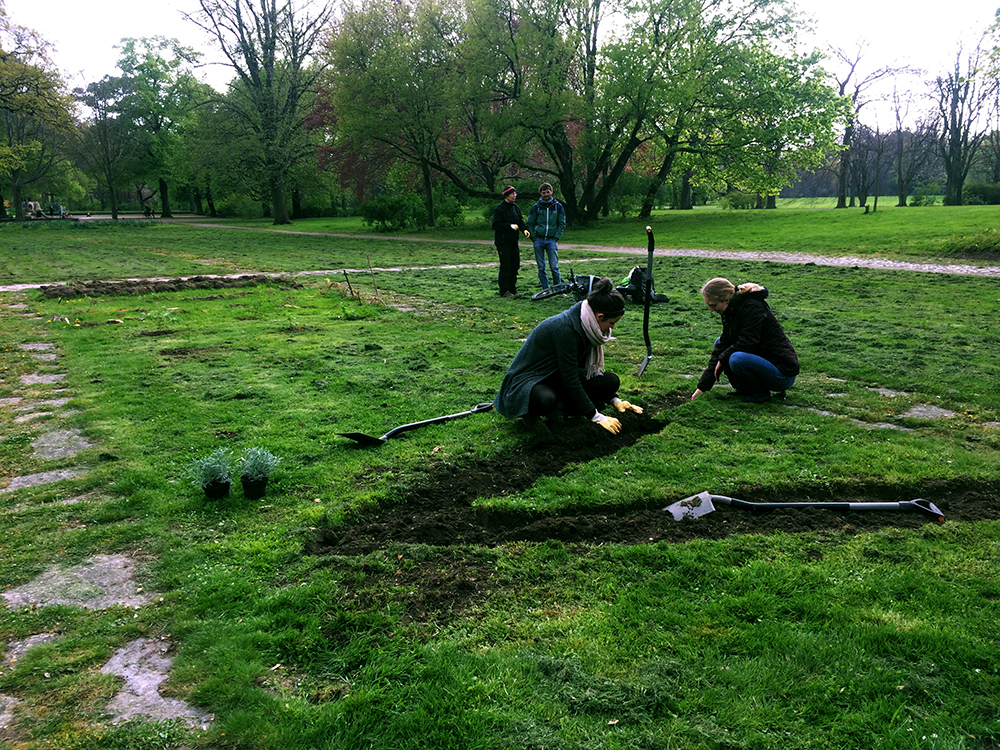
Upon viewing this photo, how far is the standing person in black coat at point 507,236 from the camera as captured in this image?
12.6 m

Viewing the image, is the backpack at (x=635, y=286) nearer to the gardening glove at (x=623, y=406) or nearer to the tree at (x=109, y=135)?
the gardening glove at (x=623, y=406)

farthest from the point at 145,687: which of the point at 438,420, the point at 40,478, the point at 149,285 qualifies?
the point at 149,285

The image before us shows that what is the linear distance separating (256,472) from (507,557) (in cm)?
183

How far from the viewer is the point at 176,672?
110 inches

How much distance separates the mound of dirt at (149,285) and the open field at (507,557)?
5.76 m

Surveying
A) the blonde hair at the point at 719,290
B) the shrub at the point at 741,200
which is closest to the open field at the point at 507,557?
the blonde hair at the point at 719,290

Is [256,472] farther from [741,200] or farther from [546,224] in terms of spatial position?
[741,200]

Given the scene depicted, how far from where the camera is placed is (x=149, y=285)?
14227mm

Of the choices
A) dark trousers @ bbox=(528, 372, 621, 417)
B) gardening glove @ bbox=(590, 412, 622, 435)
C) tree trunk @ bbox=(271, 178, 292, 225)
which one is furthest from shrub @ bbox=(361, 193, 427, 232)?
gardening glove @ bbox=(590, 412, 622, 435)

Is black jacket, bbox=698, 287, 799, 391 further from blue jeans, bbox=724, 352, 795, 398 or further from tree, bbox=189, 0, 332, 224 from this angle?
tree, bbox=189, 0, 332, 224

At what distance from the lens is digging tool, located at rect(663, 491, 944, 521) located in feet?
13.6

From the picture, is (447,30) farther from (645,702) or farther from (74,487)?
(645,702)

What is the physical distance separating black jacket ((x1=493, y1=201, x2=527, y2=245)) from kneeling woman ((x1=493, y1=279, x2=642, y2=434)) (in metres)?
7.37

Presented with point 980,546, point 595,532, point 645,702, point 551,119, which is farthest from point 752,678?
point 551,119
